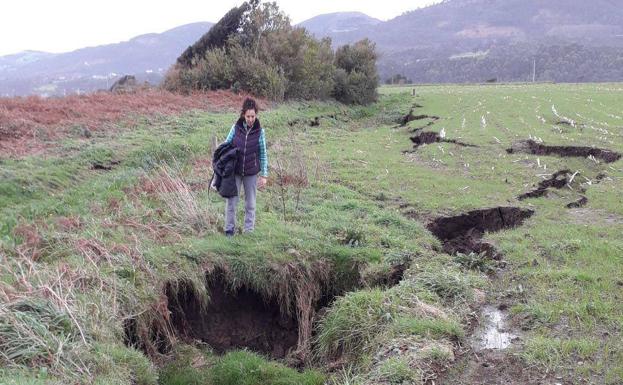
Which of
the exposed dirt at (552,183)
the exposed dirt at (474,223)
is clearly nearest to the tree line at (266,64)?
the exposed dirt at (552,183)

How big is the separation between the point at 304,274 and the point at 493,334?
2710 millimetres

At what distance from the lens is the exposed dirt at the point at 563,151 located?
14.6 m

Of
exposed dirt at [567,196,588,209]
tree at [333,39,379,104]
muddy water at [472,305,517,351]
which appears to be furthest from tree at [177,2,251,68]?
muddy water at [472,305,517,351]

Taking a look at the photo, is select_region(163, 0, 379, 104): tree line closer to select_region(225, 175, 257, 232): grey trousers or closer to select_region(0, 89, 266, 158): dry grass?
select_region(0, 89, 266, 158): dry grass

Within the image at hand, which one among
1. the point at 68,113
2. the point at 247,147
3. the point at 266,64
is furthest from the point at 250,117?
the point at 266,64

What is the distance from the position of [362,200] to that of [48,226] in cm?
580

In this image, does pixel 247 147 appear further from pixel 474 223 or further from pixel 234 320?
pixel 474 223

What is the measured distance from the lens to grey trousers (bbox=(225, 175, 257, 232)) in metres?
8.13

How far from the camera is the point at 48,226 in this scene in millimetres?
8156

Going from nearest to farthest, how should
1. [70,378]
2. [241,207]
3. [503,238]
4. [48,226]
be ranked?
1. [70,378]
2. [48,226]
3. [503,238]
4. [241,207]

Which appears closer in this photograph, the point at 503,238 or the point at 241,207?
the point at 503,238

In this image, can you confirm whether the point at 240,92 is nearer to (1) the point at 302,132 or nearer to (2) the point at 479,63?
(1) the point at 302,132

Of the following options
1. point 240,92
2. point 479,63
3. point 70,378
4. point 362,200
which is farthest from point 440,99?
point 479,63

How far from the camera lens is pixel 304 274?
7.63 meters
